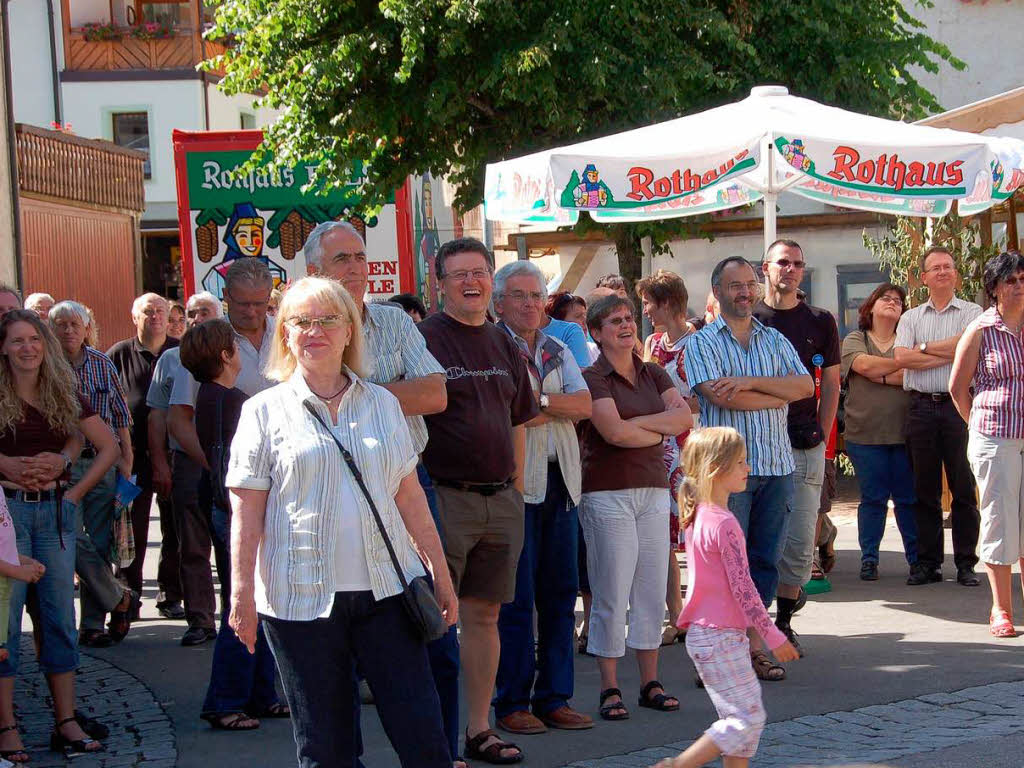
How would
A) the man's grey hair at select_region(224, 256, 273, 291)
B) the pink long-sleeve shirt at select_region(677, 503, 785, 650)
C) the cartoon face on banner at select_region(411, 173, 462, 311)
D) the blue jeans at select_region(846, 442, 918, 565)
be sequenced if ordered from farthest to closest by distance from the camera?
1. the cartoon face on banner at select_region(411, 173, 462, 311)
2. the blue jeans at select_region(846, 442, 918, 565)
3. the man's grey hair at select_region(224, 256, 273, 291)
4. the pink long-sleeve shirt at select_region(677, 503, 785, 650)

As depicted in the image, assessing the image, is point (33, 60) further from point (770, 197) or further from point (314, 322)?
point (314, 322)

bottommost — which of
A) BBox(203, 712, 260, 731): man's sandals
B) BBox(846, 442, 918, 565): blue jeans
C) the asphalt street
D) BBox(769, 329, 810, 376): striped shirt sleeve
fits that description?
the asphalt street

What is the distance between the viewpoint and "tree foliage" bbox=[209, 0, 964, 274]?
15.5 m

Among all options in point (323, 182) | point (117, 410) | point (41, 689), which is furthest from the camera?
point (323, 182)

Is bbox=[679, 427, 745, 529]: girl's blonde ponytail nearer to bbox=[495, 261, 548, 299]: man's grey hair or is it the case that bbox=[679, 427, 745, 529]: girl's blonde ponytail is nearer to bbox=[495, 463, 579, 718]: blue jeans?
bbox=[495, 463, 579, 718]: blue jeans

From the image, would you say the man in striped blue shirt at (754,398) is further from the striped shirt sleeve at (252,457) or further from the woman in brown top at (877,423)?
the striped shirt sleeve at (252,457)

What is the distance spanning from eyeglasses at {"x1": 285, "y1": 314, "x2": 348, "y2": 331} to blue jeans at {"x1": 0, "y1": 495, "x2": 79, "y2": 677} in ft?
7.59

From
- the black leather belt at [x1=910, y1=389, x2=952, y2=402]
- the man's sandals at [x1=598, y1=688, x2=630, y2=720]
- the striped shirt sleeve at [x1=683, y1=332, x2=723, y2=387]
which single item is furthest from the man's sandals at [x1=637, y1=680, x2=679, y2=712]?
the black leather belt at [x1=910, y1=389, x2=952, y2=402]

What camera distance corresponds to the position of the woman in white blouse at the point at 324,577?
4.32m

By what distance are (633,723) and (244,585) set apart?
2.55 m

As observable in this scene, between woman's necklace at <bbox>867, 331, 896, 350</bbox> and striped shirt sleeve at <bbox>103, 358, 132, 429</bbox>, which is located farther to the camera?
woman's necklace at <bbox>867, 331, 896, 350</bbox>

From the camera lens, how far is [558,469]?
254 inches

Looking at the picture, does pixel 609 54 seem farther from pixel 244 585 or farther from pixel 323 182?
pixel 244 585

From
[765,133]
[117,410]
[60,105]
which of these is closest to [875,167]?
[765,133]
